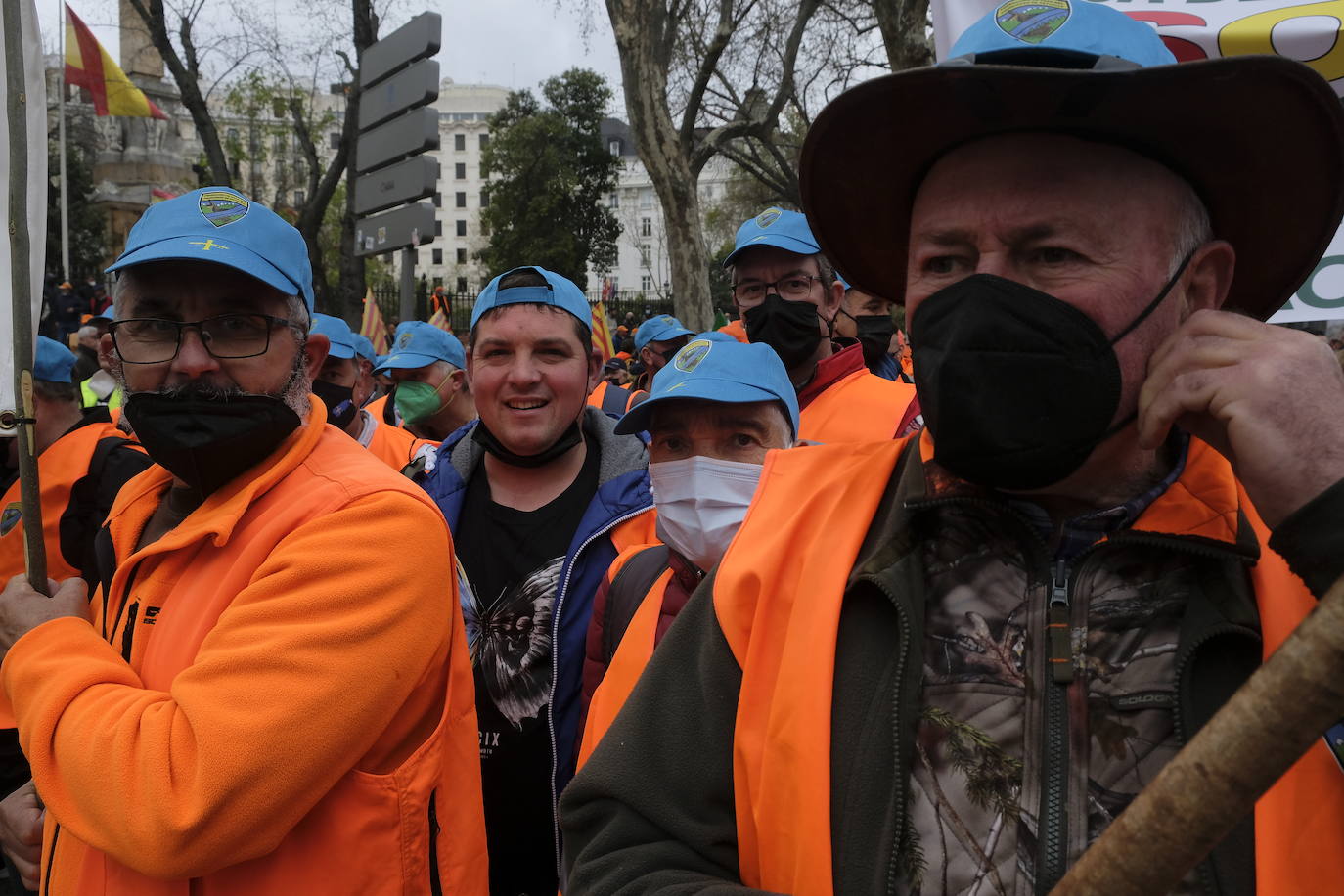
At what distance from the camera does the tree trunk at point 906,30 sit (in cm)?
1270

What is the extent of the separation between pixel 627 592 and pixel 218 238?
1246mm

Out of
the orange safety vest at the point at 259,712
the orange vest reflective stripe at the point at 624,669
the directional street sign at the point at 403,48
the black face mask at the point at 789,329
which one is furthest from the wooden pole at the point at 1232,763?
the directional street sign at the point at 403,48

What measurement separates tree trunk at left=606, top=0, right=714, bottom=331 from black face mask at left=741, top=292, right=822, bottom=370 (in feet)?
35.3

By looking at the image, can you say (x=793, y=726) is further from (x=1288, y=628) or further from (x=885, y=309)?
(x=885, y=309)

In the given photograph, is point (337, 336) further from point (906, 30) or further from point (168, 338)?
point (906, 30)

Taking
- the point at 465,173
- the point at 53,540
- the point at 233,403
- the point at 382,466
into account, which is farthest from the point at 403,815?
the point at 465,173

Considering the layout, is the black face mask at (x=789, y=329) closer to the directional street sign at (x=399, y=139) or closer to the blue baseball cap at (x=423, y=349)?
the blue baseball cap at (x=423, y=349)

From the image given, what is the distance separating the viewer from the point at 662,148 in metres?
14.9

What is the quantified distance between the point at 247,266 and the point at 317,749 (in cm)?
101

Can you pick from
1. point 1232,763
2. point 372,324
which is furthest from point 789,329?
point 372,324

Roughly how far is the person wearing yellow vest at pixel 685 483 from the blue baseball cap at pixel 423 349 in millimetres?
3756

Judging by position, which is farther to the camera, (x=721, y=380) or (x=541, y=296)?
(x=541, y=296)

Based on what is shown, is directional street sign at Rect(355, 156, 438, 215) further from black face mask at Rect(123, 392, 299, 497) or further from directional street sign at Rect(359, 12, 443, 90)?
black face mask at Rect(123, 392, 299, 497)

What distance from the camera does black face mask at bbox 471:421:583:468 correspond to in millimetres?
3246
